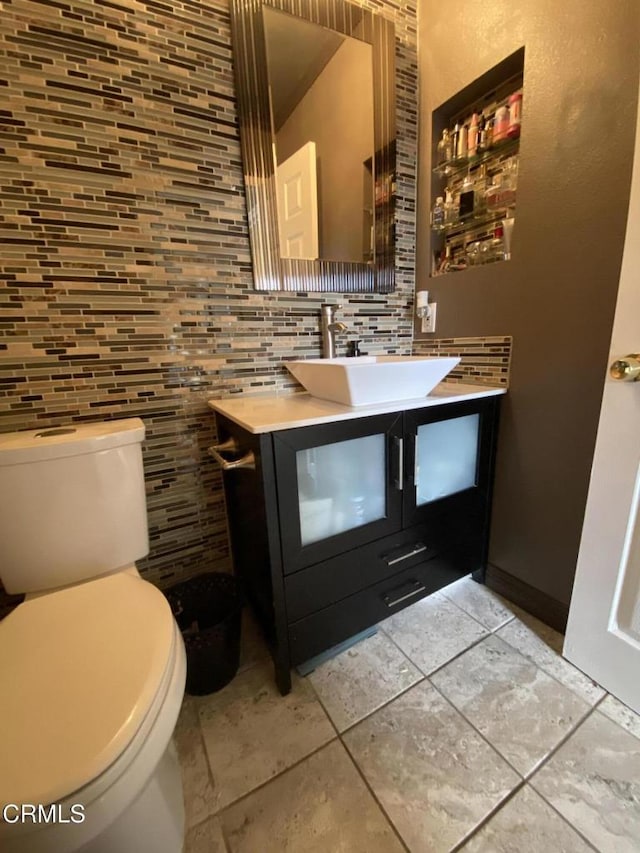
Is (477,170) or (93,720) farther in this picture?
(477,170)

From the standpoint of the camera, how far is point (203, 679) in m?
1.04

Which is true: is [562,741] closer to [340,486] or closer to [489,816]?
[489,816]

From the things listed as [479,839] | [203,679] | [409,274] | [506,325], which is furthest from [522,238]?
[203,679]

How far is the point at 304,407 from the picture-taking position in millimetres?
1052

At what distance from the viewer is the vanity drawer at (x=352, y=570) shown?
978mm

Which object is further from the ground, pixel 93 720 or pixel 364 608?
pixel 93 720

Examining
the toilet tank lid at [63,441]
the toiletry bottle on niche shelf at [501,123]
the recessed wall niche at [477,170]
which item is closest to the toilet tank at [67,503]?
the toilet tank lid at [63,441]

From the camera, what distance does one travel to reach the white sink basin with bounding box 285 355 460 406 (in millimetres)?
949

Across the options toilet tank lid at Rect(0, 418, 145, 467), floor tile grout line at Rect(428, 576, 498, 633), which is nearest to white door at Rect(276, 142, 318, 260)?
toilet tank lid at Rect(0, 418, 145, 467)

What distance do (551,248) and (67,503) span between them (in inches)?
61.0

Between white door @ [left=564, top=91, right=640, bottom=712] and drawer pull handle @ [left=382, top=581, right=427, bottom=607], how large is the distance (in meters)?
0.45

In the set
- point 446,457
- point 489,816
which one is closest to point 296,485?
point 446,457

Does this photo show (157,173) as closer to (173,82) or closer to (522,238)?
(173,82)

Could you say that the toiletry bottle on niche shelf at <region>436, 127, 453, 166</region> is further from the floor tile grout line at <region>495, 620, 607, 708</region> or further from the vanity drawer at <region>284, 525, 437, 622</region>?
the floor tile grout line at <region>495, 620, 607, 708</region>
